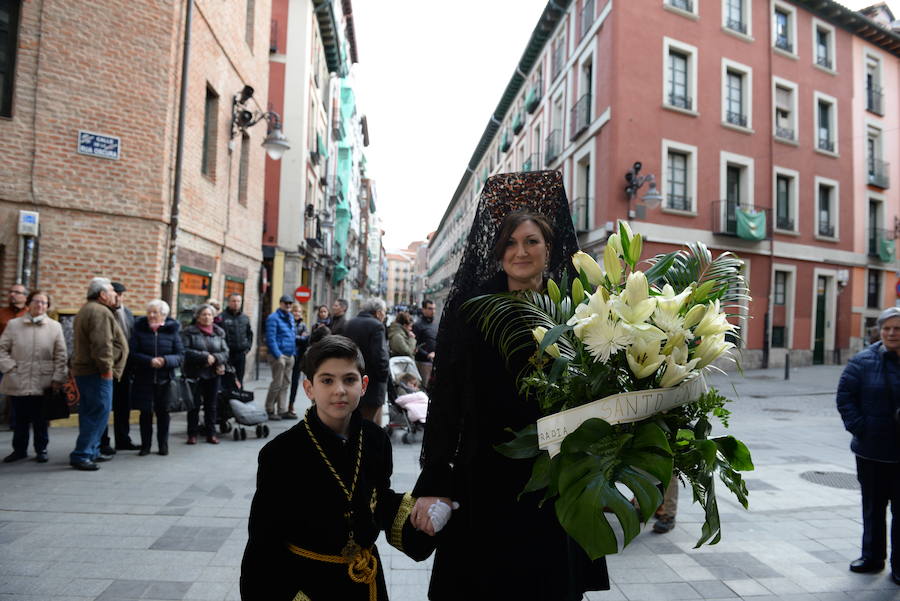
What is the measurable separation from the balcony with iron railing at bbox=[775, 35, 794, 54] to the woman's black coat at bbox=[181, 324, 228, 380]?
23649 mm

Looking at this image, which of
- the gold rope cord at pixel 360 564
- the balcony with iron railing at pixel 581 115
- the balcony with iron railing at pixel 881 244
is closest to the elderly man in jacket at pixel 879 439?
the gold rope cord at pixel 360 564

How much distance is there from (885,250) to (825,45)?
8964 millimetres

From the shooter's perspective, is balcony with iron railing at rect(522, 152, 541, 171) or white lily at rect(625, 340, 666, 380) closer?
white lily at rect(625, 340, 666, 380)

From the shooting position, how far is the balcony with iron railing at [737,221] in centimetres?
2047

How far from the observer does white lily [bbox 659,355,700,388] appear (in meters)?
1.60

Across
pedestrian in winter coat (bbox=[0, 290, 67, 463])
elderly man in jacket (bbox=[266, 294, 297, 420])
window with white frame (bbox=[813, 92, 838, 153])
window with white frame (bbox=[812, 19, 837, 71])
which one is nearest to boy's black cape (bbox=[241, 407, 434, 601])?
pedestrian in winter coat (bbox=[0, 290, 67, 463])

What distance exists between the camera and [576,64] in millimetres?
23141

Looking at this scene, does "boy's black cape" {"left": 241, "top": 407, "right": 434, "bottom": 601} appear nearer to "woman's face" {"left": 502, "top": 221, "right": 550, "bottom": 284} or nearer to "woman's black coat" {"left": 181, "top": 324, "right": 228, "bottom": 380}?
"woman's face" {"left": 502, "top": 221, "right": 550, "bottom": 284}

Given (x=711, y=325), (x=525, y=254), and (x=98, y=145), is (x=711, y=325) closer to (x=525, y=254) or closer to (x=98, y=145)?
(x=525, y=254)

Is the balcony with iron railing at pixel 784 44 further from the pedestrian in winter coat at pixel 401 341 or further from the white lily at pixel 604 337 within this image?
the white lily at pixel 604 337

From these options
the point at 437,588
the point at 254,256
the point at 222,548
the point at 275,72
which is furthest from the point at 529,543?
the point at 275,72

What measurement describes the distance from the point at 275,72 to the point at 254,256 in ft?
27.9

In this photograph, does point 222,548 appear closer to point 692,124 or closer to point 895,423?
point 895,423

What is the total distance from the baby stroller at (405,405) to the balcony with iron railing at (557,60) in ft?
66.8
